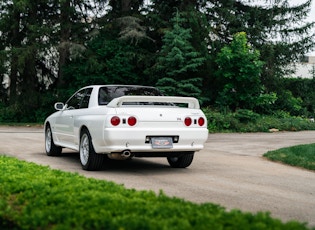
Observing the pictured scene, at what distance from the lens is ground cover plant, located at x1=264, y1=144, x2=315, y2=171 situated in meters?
11.1

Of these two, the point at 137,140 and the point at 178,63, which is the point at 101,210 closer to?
the point at 137,140

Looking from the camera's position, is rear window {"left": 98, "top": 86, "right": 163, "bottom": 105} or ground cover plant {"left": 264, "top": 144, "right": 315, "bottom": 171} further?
ground cover plant {"left": 264, "top": 144, "right": 315, "bottom": 171}

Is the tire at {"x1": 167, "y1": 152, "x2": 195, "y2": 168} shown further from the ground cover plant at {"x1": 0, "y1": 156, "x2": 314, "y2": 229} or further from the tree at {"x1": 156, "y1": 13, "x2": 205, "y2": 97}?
the tree at {"x1": 156, "y1": 13, "x2": 205, "y2": 97}

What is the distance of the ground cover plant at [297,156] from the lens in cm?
1105

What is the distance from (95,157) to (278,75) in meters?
21.7


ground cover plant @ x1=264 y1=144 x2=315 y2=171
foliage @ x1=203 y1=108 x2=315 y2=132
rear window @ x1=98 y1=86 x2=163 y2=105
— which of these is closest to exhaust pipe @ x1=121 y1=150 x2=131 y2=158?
rear window @ x1=98 y1=86 x2=163 y2=105

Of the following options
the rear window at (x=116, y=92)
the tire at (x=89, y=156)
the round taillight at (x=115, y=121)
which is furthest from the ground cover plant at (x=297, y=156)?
the tire at (x=89, y=156)

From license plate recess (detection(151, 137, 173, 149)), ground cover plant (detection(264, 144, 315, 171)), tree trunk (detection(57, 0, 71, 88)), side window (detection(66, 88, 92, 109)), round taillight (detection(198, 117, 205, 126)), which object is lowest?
ground cover plant (detection(264, 144, 315, 171))

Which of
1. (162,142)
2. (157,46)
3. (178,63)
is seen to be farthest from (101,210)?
(157,46)

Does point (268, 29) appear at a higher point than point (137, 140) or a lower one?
higher

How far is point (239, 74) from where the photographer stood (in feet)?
82.7

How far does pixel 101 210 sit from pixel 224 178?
4868 mm

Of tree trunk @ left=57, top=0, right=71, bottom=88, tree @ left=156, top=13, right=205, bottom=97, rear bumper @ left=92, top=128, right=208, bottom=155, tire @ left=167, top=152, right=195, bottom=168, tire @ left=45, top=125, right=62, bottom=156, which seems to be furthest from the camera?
tree trunk @ left=57, top=0, right=71, bottom=88

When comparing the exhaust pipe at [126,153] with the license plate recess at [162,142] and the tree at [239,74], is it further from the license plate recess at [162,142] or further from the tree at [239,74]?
the tree at [239,74]
